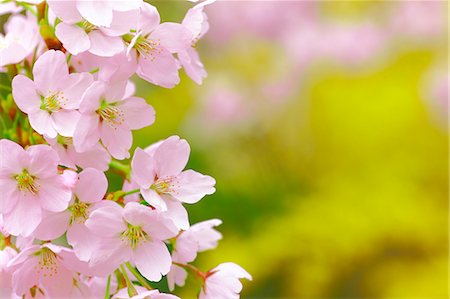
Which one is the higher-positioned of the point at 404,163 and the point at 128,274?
the point at 128,274

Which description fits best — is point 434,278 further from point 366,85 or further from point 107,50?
point 107,50

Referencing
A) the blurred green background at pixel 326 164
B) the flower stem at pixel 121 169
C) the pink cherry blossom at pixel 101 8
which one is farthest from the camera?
the blurred green background at pixel 326 164

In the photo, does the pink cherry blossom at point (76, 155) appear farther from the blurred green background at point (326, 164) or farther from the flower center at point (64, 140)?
the blurred green background at point (326, 164)

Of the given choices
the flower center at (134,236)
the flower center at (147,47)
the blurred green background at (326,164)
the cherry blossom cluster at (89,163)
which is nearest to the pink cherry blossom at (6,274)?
the cherry blossom cluster at (89,163)

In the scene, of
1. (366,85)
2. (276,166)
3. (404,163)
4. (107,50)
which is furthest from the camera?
(366,85)

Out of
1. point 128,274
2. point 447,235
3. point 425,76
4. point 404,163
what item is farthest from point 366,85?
point 128,274

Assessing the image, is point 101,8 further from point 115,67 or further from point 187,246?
point 187,246
